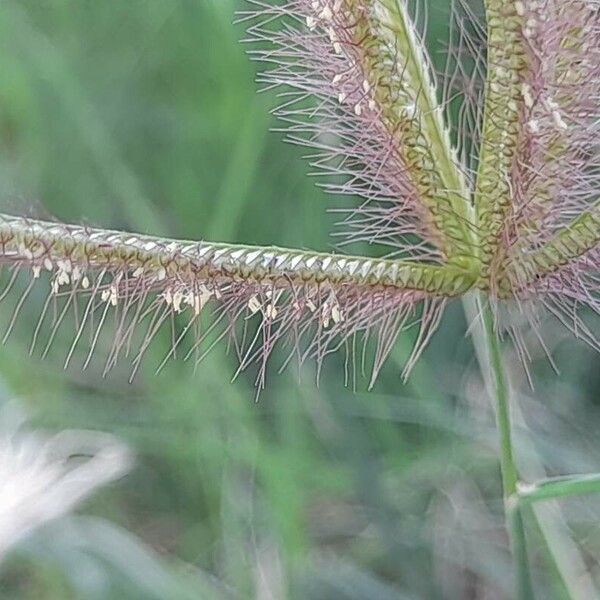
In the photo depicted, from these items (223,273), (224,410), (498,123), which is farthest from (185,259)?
(224,410)

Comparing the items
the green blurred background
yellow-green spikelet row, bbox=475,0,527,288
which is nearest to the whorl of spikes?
yellow-green spikelet row, bbox=475,0,527,288

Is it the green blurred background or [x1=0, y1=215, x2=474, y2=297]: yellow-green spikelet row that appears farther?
the green blurred background

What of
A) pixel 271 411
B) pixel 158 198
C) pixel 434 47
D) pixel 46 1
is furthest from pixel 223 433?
pixel 46 1

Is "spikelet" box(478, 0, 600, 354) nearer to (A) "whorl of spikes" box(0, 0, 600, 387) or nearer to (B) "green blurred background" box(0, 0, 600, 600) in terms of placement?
(A) "whorl of spikes" box(0, 0, 600, 387)

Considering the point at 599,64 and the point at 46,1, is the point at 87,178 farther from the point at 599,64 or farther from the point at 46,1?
the point at 599,64

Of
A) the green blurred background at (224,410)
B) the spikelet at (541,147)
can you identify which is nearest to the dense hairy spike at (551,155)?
the spikelet at (541,147)

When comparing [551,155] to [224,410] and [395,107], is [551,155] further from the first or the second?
[224,410]
